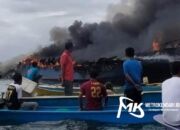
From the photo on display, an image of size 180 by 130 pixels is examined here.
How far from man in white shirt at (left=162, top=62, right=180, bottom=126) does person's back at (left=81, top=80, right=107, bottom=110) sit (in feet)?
17.5

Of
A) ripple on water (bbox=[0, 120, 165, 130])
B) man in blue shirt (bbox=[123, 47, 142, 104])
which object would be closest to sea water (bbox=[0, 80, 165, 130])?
ripple on water (bbox=[0, 120, 165, 130])

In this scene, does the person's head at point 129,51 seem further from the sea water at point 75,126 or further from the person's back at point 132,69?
the sea water at point 75,126

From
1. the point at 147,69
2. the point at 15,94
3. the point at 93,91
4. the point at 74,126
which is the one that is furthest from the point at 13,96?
the point at 147,69

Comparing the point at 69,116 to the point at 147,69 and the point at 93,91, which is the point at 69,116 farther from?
the point at 147,69

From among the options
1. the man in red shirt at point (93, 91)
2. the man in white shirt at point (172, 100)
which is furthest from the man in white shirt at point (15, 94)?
the man in white shirt at point (172, 100)

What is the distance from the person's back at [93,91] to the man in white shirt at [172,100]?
532 centimetres

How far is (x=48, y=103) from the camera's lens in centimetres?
1584

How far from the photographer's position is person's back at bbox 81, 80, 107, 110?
13461mm

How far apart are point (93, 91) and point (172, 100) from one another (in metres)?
5.53

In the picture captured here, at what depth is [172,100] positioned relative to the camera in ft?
26.5

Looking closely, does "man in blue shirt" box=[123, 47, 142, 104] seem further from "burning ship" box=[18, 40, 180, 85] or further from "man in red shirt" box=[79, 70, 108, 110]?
"burning ship" box=[18, 40, 180, 85]

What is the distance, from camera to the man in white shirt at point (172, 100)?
25.6ft

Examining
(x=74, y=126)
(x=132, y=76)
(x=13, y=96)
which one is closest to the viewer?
(x=132, y=76)

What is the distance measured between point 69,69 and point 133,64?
4.18m
